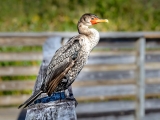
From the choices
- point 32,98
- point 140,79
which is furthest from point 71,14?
point 32,98

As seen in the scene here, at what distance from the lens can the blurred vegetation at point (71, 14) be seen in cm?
998

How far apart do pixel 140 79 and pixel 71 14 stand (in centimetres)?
458

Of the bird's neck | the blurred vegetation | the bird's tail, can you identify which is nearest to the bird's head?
the bird's neck

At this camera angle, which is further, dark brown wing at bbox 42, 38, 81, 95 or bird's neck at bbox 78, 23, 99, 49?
bird's neck at bbox 78, 23, 99, 49

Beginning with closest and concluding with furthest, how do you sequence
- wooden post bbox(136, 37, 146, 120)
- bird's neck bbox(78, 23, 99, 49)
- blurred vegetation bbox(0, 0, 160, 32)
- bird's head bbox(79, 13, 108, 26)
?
bird's neck bbox(78, 23, 99, 49)
bird's head bbox(79, 13, 108, 26)
wooden post bbox(136, 37, 146, 120)
blurred vegetation bbox(0, 0, 160, 32)

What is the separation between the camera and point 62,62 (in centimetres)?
365

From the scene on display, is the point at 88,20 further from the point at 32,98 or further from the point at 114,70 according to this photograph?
the point at 114,70

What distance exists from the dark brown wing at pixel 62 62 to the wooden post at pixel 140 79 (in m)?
3.11

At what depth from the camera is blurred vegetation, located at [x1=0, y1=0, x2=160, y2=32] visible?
32.7 feet

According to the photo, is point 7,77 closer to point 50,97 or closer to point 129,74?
point 129,74

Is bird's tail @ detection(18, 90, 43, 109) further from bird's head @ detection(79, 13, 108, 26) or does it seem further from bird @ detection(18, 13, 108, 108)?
bird's head @ detection(79, 13, 108, 26)

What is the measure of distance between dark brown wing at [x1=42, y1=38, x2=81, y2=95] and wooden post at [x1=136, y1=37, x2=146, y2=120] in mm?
3113

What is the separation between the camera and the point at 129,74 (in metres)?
6.91

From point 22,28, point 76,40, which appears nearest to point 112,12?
point 22,28
